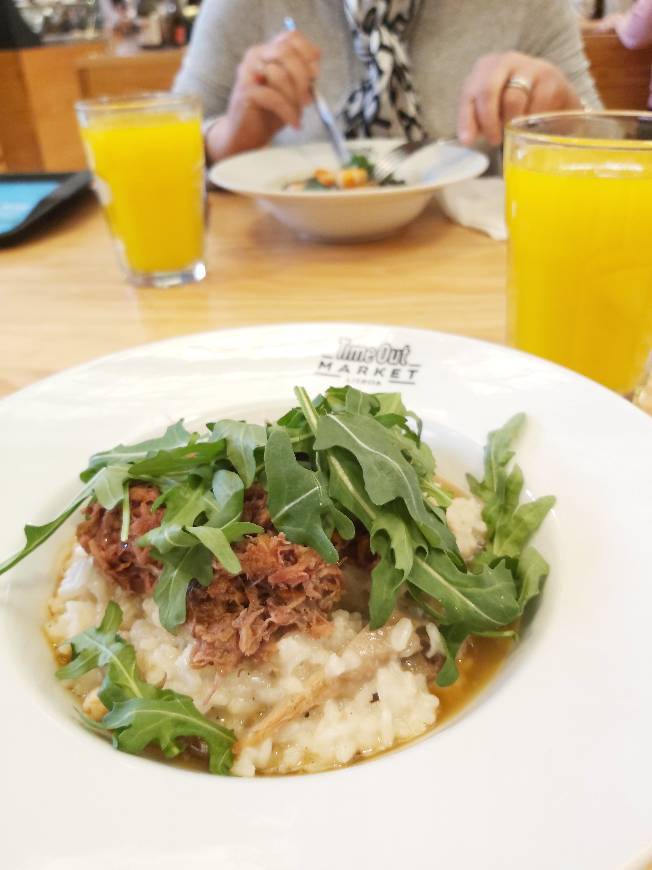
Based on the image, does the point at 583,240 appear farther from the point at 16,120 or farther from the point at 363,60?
the point at 16,120

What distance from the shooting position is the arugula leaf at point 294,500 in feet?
2.55

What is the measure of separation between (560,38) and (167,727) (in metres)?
3.07

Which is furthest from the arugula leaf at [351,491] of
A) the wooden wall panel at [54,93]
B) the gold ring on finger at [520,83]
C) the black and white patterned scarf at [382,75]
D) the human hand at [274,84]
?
the wooden wall panel at [54,93]

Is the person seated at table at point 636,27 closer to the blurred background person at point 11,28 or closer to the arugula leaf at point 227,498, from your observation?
the arugula leaf at point 227,498

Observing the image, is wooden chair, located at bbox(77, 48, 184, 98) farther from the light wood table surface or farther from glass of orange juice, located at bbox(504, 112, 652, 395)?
glass of orange juice, located at bbox(504, 112, 652, 395)

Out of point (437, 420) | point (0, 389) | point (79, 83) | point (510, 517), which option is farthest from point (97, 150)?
point (79, 83)

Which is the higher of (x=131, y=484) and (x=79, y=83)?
(x=79, y=83)

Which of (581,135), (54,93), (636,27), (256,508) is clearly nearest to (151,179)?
(581,135)

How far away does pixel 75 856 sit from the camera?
500 mm

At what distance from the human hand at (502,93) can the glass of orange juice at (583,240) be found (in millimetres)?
929

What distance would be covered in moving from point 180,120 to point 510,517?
1.39 metres

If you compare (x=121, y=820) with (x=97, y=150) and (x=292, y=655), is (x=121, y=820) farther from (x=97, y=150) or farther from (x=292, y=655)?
(x=97, y=150)

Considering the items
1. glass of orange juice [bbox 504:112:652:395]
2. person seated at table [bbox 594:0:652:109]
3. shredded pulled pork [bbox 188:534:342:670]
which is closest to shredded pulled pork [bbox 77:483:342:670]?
shredded pulled pork [bbox 188:534:342:670]

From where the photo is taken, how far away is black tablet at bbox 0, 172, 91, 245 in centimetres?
220
